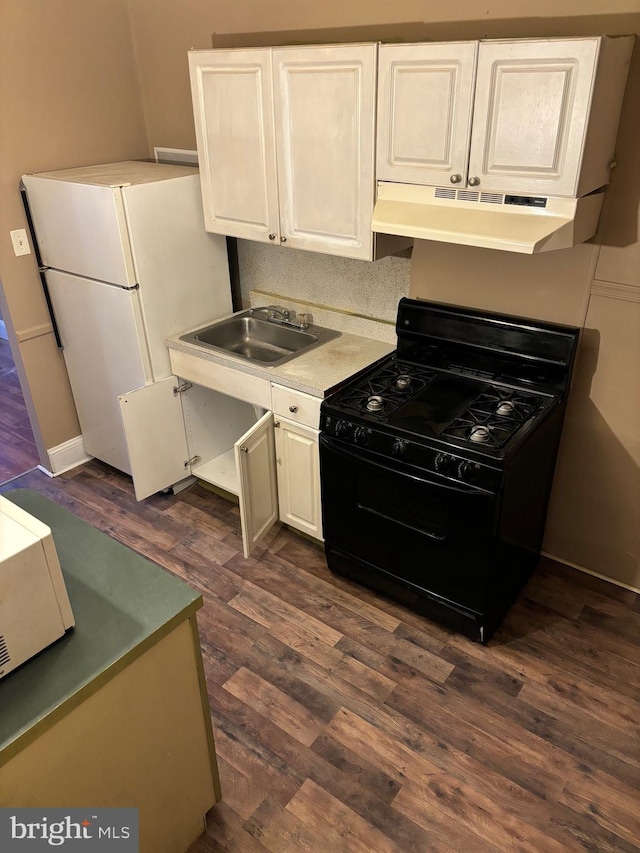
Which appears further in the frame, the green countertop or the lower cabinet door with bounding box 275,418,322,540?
the lower cabinet door with bounding box 275,418,322,540

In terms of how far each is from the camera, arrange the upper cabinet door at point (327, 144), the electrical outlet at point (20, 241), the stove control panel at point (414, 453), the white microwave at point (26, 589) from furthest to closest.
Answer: the electrical outlet at point (20, 241), the upper cabinet door at point (327, 144), the stove control panel at point (414, 453), the white microwave at point (26, 589)

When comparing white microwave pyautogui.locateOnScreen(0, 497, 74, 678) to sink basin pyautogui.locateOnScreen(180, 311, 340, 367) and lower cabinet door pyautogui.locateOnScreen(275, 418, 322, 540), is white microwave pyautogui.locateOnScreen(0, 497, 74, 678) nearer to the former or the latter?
lower cabinet door pyautogui.locateOnScreen(275, 418, 322, 540)

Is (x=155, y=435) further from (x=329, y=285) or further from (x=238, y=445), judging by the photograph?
(x=329, y=285)

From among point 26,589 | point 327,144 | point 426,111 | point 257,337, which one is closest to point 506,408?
point 426,111

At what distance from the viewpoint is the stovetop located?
87.9 inches

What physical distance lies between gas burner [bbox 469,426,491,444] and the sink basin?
1.01 m

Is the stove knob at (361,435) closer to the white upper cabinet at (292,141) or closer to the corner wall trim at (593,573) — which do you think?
the white upper cabinet at (292,141)

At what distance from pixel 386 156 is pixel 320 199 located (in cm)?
35

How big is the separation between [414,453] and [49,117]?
7.83 ft

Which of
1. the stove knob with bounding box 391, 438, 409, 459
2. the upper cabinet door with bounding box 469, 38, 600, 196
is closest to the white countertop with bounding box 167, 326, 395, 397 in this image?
the stove knob with bounding box 391, 438, 409, 459

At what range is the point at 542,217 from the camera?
2.00 meters

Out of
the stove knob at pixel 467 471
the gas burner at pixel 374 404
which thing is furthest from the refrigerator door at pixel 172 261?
the stove knob at pixel 467 471

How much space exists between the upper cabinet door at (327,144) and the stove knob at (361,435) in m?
0.68

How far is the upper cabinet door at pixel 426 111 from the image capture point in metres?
1.99
